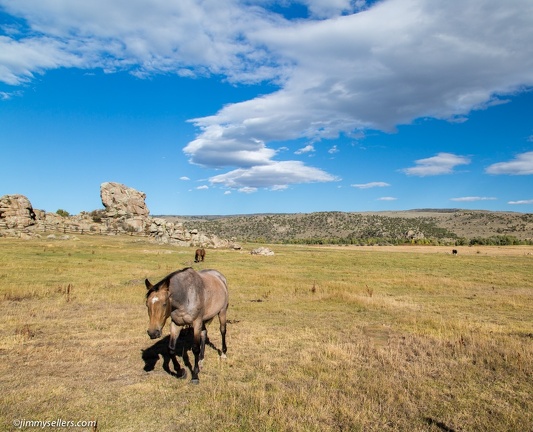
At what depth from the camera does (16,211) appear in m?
72.1

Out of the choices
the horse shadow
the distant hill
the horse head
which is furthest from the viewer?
the distant hill

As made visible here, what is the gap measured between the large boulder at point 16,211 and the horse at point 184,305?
76189 millimetres

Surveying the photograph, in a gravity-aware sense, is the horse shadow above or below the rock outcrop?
below

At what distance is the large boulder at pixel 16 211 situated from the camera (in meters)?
69.9

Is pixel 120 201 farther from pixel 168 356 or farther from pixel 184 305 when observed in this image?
pixel 184 305

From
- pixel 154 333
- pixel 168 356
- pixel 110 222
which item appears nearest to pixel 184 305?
pixel 154 333

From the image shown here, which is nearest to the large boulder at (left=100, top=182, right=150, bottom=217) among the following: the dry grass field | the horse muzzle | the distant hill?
the distant hill

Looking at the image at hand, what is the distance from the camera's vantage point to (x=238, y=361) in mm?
10031

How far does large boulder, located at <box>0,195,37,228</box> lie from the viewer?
6988cm

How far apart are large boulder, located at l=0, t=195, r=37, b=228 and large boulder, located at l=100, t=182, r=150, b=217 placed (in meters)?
17.3

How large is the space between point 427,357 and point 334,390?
3900 mm

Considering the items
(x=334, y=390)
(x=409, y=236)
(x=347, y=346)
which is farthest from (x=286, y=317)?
(x=409, y=236)

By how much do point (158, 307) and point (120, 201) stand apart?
89864 millimetres

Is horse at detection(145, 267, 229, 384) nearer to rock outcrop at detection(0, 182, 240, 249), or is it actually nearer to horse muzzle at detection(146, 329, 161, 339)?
horse muzzle at detection(146, 329, 161, 339)
